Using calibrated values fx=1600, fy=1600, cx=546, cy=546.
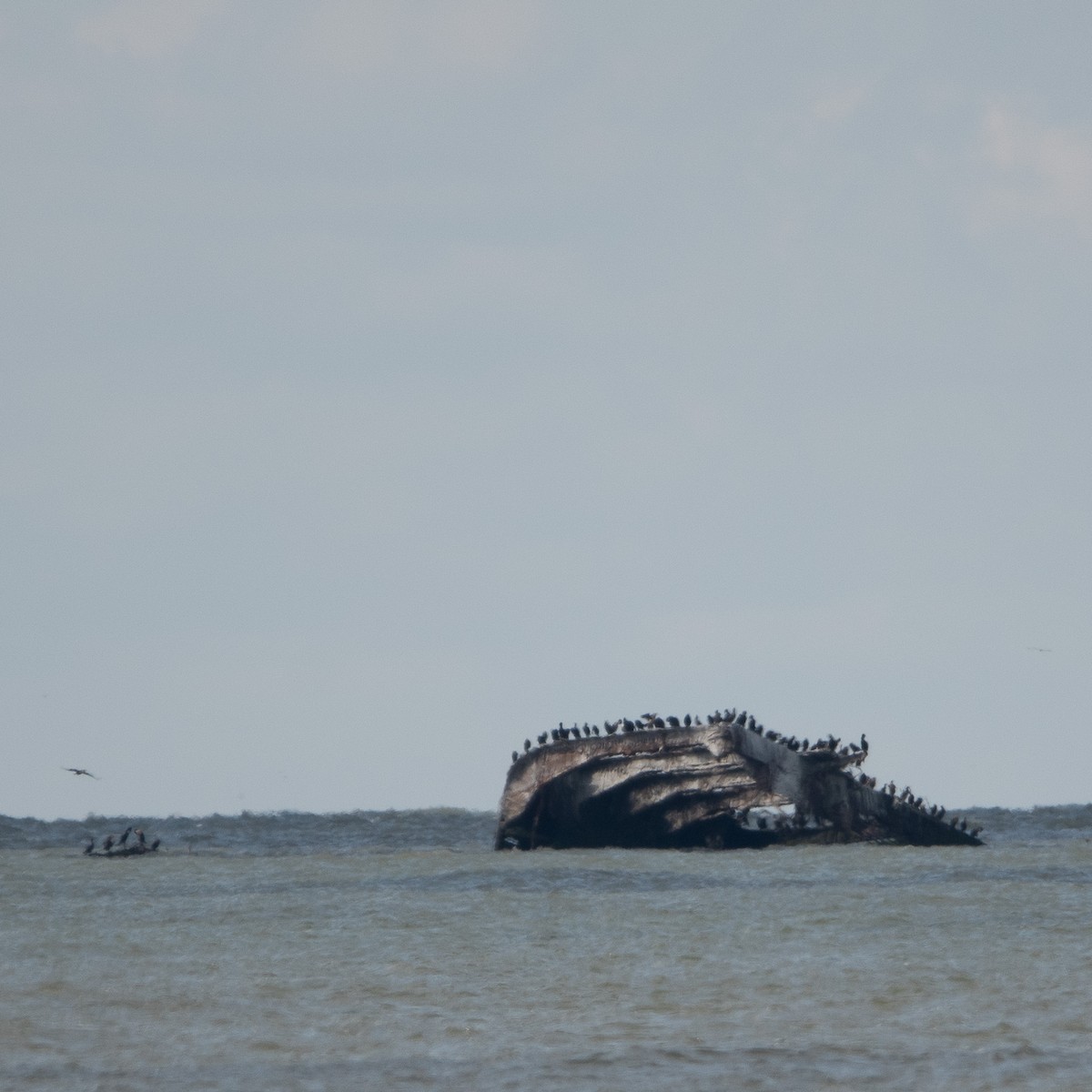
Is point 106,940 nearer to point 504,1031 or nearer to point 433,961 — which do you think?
point 433,961

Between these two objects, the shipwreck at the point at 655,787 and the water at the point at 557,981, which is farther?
the shipwreck at the point at 655,787

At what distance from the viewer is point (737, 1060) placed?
13.5m

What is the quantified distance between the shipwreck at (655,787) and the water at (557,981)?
8488mm

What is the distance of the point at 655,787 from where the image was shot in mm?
46062

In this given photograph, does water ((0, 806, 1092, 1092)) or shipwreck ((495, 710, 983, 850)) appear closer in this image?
water ((0, 806, 1092, 1092))

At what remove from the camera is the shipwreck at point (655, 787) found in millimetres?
45750

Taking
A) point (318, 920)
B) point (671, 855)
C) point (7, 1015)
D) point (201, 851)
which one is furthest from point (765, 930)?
point (201, 851)

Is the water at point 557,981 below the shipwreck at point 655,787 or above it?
below

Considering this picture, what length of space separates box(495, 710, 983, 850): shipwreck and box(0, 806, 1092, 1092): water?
8.49 meters

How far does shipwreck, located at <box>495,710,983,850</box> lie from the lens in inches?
1801

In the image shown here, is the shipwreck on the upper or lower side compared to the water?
upper

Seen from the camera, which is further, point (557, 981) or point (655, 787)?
point (655, 787)

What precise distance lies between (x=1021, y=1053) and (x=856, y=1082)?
2.07m

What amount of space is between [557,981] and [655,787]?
1076 inches
